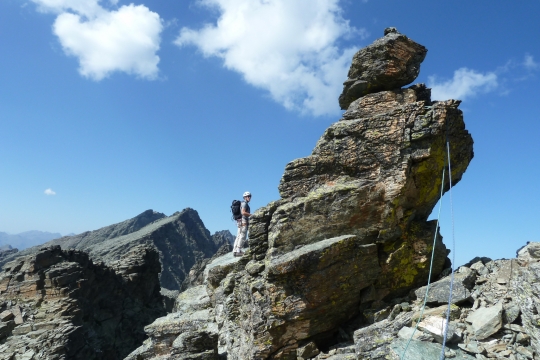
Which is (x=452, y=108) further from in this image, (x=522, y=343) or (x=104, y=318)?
(x=104, y=318)

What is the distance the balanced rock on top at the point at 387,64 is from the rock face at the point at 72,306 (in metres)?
52.1

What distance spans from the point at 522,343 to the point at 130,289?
250 feet

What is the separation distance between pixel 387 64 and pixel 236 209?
14524mm

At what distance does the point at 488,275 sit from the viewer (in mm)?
15539

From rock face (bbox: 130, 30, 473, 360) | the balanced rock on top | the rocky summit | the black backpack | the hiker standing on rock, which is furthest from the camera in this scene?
the black backpack

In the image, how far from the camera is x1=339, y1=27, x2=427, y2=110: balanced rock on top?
21.7 meters

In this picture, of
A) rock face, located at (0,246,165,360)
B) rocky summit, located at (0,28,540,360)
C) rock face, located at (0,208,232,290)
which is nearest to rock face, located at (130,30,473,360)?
A: rocky summit, located at (0,28,540,360)

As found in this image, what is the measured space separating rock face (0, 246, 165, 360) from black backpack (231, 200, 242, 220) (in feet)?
129

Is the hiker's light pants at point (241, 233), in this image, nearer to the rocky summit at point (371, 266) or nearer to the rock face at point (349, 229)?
the rocky summit at point (371, 266)

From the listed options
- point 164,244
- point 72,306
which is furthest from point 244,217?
point 164,244

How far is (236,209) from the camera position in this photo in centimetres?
2511

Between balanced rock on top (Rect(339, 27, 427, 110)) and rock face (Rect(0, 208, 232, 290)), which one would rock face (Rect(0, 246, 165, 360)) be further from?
rock face (Rect(0, 208, 232, 290))

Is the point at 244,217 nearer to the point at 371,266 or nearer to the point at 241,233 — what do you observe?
the point at 241,233


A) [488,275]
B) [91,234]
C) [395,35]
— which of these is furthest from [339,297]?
[91,234]
